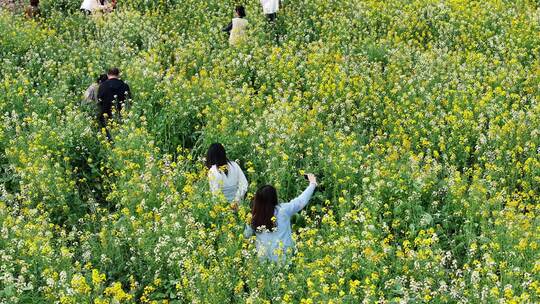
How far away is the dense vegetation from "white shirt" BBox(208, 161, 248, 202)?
24cm

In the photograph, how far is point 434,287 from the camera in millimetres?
6355

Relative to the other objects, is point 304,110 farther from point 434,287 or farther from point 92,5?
point 92,5

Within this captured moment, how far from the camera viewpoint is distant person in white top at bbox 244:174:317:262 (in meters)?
6.90

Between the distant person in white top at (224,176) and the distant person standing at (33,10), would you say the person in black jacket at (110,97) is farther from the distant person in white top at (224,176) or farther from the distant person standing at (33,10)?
the distant person standing at (33,10)

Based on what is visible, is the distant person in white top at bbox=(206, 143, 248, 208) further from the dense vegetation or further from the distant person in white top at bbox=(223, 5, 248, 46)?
the distant person in white top at bbox=(223, 5, 248, 46)

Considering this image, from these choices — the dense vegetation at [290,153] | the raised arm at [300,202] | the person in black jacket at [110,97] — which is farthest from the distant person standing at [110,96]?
the raised arm at [300,202]

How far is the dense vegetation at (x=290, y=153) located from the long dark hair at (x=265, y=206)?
0.81ft

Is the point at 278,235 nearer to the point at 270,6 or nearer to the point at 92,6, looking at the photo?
the point at 270,6

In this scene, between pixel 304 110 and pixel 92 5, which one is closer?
pixel 304 110

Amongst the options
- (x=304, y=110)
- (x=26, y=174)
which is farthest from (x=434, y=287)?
(x=26, y=174)

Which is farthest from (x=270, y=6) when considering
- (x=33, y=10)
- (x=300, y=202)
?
(x=300, y=202)

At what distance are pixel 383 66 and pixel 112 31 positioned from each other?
5569 millimetres

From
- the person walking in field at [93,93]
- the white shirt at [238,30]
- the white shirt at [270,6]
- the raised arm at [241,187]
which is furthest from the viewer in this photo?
the white shirt at [270,6]

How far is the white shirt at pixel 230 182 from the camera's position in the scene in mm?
7770
